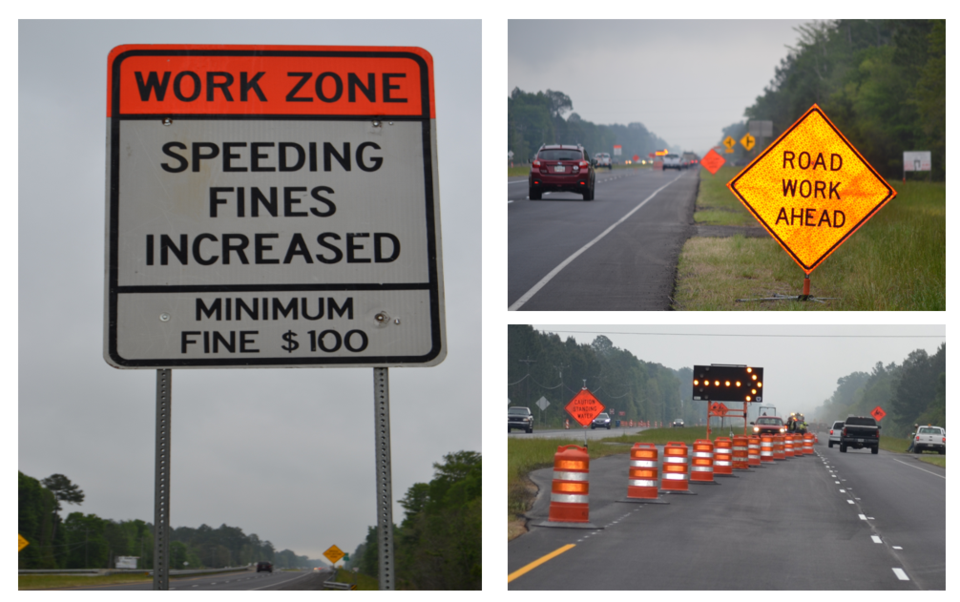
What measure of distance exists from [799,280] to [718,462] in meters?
11.9

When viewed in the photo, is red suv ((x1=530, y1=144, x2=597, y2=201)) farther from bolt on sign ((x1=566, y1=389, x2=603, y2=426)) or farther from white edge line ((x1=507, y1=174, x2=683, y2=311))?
bolt on sign ((x1=566, y1=389, x2=603, y2=426))

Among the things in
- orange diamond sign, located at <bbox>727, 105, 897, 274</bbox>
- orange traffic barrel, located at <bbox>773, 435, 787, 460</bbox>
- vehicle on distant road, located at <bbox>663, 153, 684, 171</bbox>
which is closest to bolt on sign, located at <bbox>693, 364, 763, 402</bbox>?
orange diamond sign, located at <bbox>727, 105, 897, 274</bbox>

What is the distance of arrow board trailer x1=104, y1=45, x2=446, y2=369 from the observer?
3457 mm

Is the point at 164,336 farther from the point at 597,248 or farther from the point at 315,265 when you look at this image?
the point at 597,248

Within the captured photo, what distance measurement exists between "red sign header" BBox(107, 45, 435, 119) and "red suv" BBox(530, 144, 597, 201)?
22565 mm

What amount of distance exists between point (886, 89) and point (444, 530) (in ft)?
149

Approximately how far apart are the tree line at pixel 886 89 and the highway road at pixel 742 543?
38.8m

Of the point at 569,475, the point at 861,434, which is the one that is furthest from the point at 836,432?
the point at 569,475

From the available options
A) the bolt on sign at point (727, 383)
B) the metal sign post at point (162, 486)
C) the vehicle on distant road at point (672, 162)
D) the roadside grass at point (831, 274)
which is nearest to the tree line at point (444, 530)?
the bolt on sign at point (727, 383)

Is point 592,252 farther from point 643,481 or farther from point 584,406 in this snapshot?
point 584,406

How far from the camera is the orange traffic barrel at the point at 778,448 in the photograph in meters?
34.8

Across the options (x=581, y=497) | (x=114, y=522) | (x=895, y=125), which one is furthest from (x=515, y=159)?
(x=114, y=522)

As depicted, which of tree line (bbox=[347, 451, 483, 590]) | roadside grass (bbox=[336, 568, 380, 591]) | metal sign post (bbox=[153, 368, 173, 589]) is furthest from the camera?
roadside grass (bbox=[336, 568, 380, 591])

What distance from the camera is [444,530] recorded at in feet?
185
